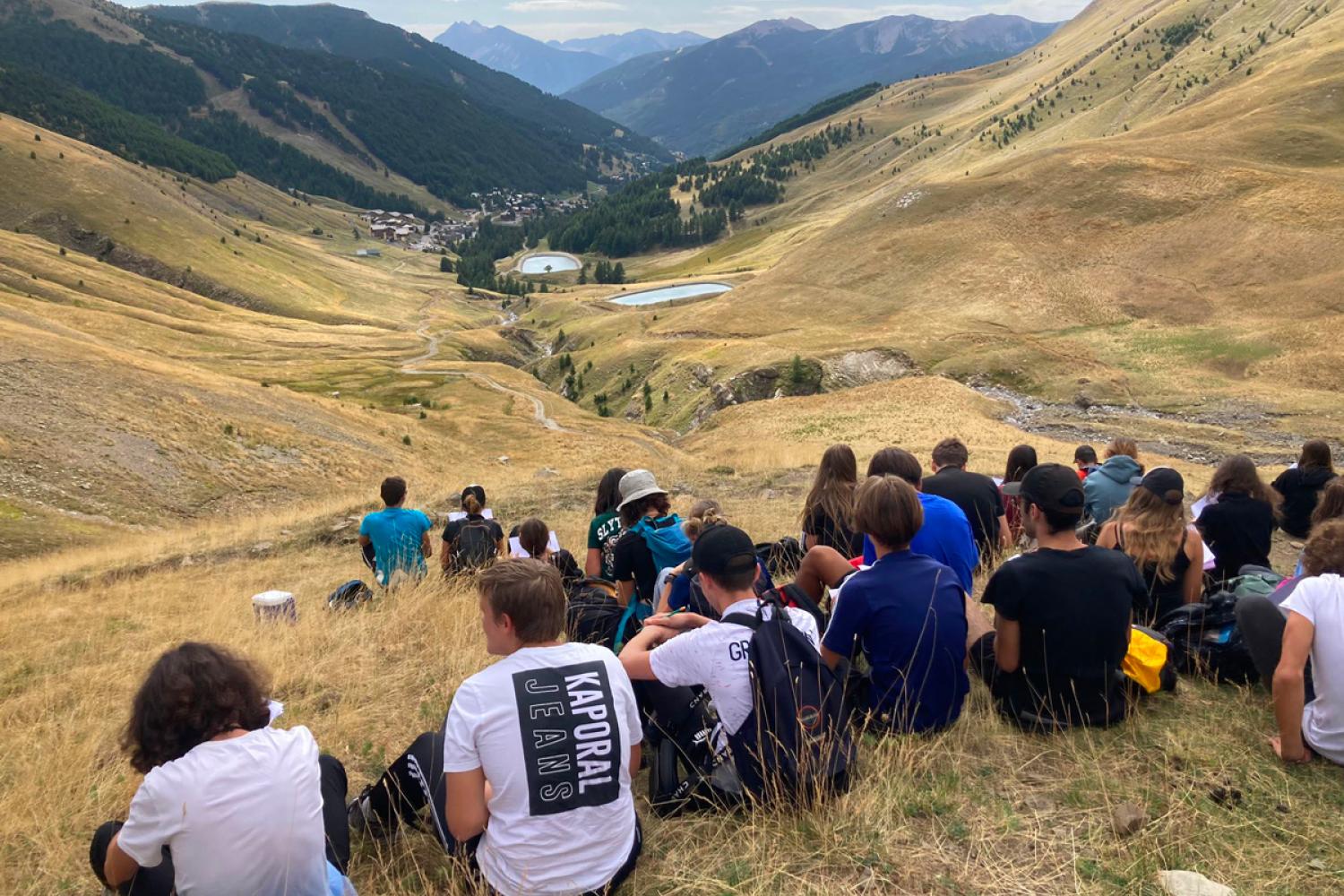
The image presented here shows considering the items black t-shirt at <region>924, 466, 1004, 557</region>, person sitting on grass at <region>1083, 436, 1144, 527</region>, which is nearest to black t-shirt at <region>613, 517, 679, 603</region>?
black t-shirt at <region>924, 466, 1004, 557</region>

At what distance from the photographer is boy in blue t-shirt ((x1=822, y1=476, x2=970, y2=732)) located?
5.12 metres

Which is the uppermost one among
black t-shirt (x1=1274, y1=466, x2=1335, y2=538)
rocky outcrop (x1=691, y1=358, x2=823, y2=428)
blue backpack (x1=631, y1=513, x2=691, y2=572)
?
blue backpack (x1=631, y1=513, x2=691, y2=572)

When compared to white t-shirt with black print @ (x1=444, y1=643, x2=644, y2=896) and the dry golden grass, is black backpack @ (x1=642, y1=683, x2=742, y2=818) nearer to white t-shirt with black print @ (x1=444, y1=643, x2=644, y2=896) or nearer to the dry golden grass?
the dry golden grass

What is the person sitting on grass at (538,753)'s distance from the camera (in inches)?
149

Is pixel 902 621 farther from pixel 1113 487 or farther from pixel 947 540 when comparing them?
pixel 1113 487

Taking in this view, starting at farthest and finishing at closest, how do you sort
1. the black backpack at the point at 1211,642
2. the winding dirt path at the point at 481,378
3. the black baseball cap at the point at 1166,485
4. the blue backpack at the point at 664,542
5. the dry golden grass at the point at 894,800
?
the winding dirt path at the point at 481,378, the blue backpack at the point at 664,542, the black baseball cap at the point at 1166,485, the black backpack at the point at 1211,642, the dry golden grass at the point at 894,800

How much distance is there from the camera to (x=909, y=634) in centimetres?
515

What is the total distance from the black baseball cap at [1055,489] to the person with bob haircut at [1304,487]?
25.8 ft

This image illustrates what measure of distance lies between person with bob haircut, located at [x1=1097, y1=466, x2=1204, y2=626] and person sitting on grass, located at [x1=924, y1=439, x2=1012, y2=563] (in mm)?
2303

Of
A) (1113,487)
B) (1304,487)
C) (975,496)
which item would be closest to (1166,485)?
(975,496)

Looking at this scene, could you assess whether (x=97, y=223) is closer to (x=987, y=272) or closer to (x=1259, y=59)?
(x=987, y=272)

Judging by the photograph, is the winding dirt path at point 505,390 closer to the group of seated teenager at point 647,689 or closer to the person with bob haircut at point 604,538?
the person with bob haircut at point 604,538

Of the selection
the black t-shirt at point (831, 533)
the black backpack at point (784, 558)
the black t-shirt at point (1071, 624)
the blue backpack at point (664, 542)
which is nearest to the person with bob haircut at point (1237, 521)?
the black t-shirt at point (1071, 624)

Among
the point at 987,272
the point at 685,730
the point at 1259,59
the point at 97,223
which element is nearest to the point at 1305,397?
Answer: the point at 987,272
